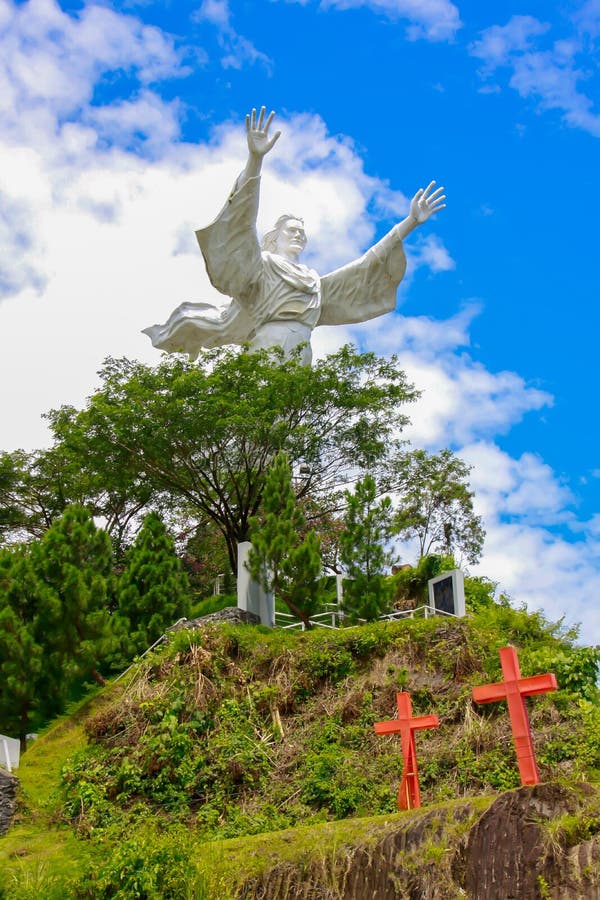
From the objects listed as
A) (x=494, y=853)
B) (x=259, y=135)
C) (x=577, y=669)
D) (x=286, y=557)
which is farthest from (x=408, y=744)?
(x=259, y=135)

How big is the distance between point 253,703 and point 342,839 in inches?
194

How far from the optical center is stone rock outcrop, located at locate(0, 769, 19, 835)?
12688mm

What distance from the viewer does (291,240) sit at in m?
24.5

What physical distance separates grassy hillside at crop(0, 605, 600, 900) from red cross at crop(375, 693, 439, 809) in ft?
1.53

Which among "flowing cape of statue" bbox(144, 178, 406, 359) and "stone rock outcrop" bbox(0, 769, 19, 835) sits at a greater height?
"flowing cape of statue" bbox(144, 178, 406, 359)

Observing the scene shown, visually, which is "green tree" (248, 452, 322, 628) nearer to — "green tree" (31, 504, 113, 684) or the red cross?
"green tree" (31, 504, 113, 684)

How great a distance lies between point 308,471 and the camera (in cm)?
2194

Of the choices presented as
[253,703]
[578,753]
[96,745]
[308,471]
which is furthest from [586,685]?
[308,471]

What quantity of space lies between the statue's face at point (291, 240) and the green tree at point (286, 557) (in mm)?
8443

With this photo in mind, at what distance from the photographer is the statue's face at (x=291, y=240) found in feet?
80.1

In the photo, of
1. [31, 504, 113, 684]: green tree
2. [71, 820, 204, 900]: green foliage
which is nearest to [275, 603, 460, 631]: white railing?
[31, 504, 113, 684]: green tree

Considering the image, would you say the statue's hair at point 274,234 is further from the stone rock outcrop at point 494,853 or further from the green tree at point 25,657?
the stone rock outcrop at point 494,853

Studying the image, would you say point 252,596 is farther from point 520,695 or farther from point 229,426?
point 520,695

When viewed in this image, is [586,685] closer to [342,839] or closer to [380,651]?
[380,651]
